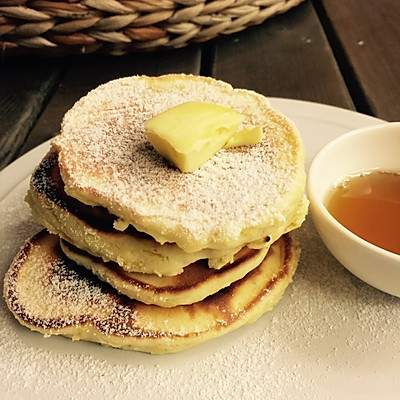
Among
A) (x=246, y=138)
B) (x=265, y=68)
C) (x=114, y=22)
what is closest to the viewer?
(x=246, y=138)

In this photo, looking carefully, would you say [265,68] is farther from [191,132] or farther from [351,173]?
[191,132]

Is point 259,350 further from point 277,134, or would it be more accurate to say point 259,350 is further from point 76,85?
point 76,85

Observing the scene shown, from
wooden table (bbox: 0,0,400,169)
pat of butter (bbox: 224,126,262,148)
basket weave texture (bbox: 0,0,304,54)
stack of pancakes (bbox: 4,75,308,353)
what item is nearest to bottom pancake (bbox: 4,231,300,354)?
stack of pancakes (bbox: 4,75,308,353)

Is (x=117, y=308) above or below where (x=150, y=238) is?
below

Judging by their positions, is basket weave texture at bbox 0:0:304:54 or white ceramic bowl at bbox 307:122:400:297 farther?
basket weave texture at bbox 0:0:304:54

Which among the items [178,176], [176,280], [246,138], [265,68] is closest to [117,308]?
[176,280]

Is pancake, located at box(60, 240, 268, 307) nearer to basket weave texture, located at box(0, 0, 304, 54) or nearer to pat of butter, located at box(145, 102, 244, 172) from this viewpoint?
pat of butter, located at box(145, 102, 244, 172)

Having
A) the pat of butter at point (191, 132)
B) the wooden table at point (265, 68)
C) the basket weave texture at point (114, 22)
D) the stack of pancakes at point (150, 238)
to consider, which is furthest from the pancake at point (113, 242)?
the basket weave texture at point (114, 22)

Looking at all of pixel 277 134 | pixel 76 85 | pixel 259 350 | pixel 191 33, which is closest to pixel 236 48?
pixel 191 33
